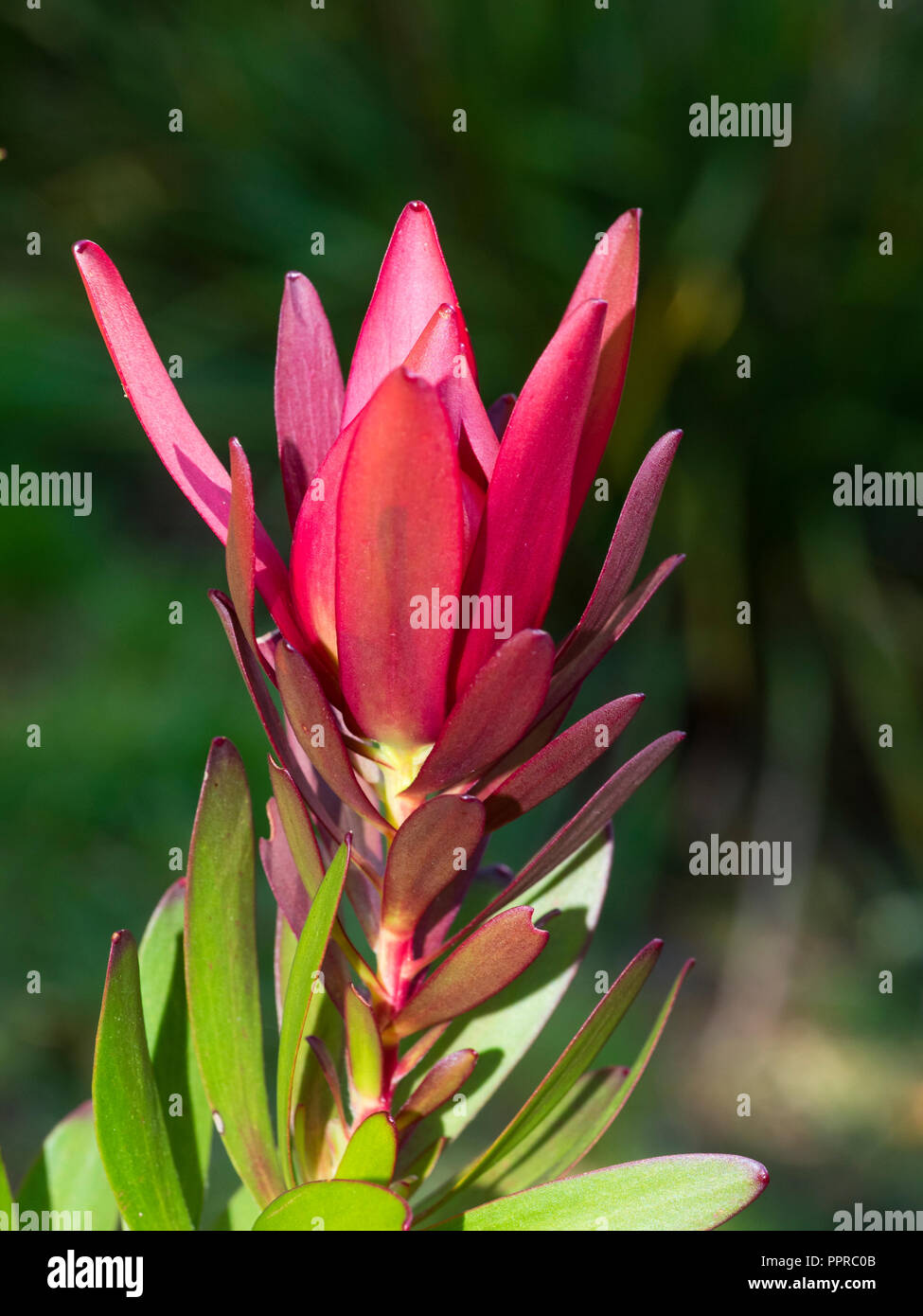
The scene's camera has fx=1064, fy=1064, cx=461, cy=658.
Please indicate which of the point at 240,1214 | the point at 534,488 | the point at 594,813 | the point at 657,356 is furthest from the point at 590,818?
the point at 657,356

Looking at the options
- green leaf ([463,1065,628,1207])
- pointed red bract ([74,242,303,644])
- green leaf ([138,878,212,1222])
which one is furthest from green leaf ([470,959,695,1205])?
pointed red bract ([74,242,303,644])

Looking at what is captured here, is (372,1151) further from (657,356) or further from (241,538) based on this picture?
(657,356)

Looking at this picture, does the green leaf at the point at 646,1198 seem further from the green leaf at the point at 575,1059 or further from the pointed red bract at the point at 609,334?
the pointed red bract at the point at 609,334

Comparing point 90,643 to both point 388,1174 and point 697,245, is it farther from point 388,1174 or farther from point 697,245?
point 388,1174

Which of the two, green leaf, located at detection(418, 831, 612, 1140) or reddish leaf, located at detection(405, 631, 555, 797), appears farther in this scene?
green leaf, located at detection(418, 831, 612, 1140)

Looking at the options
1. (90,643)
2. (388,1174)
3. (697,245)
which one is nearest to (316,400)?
(388,1174)

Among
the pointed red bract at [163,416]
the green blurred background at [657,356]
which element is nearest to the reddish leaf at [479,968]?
the pointed red bract at [163,416]

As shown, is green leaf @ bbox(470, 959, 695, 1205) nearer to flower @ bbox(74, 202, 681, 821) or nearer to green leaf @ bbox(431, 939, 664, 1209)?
green leaf @ bbox(431, 939, 664, 1209)

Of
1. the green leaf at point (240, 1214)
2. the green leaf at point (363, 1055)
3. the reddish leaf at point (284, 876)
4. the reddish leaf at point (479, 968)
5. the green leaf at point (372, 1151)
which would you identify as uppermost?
the reddish leaf at point (284, 876)
